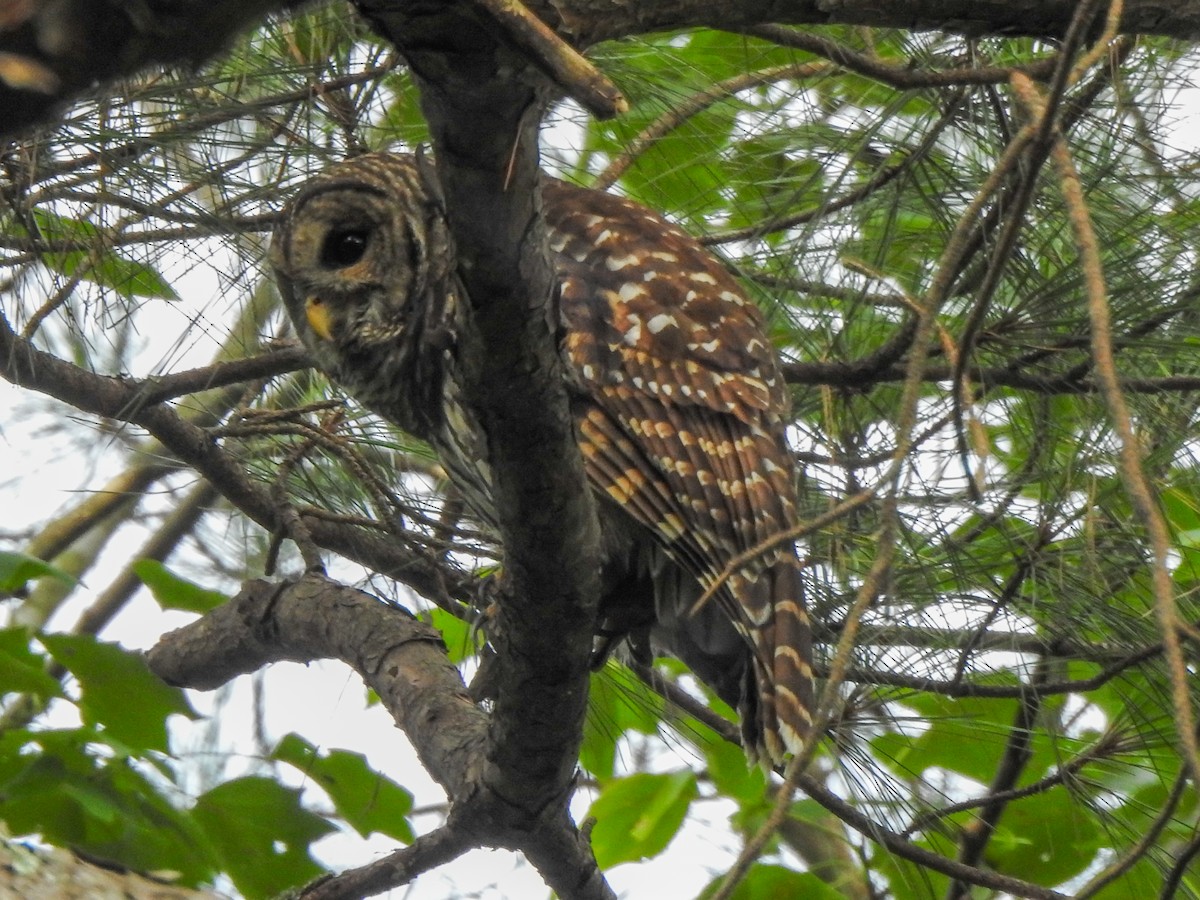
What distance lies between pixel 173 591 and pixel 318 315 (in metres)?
0.62

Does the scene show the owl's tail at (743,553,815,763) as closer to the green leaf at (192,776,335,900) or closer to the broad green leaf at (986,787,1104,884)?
the green leaf at (192,776,335,900)

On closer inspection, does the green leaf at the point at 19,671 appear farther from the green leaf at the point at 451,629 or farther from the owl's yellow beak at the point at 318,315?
the green leaf at the point at 451,629

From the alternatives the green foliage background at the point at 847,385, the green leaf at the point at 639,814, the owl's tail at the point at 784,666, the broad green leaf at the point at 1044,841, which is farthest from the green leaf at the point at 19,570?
the broad green leaf at the point at 1044,841

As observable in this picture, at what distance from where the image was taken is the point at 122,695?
7.36ft

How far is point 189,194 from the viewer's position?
2.41m

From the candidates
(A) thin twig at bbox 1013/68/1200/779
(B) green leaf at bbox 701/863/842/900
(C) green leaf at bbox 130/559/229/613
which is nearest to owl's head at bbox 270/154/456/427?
(C) green leaf at bbox 130/559/229/613

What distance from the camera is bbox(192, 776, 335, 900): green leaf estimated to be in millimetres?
2203

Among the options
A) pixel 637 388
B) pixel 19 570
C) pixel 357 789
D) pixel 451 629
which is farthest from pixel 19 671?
pixel 451 629

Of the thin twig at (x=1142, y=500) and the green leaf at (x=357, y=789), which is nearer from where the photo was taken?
the thin twig at (x=1142, y=500)

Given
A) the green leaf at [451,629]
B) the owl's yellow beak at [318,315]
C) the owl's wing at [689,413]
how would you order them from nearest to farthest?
the owl's wing at [689,413]
the owl's yellow beak at [318,315]
the green leaf at [451,629]

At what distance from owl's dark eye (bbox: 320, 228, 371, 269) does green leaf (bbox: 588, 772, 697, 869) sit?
1.30m

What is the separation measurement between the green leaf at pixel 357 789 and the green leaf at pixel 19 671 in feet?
1.80

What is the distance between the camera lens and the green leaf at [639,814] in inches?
123

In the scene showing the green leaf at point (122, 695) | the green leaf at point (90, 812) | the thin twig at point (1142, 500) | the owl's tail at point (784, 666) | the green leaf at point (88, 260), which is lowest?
the thin twig at point (1142, 500)
